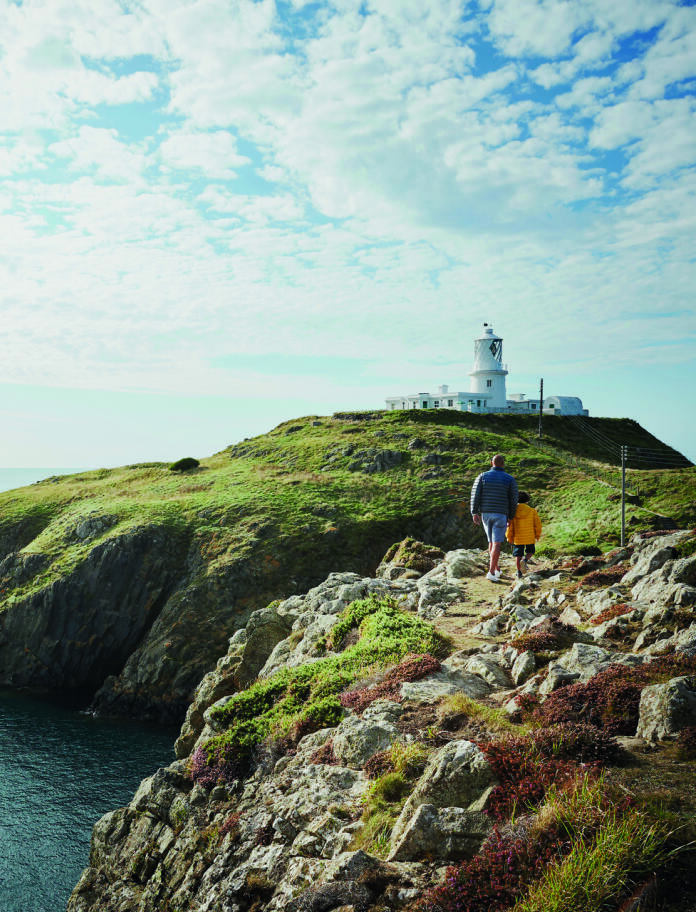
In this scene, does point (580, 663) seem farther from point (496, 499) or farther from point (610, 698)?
point (496, 499)

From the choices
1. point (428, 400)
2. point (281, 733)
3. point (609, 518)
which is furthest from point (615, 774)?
point (428, 400)

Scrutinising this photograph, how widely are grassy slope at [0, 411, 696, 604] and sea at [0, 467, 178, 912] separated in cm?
1765

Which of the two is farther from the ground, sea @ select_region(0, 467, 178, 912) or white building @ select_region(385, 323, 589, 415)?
white building @ select_region(385, 323, 589, 415)

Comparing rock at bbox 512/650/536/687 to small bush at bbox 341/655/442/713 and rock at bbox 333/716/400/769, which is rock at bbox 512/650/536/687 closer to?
small bush at bbox 341/655/442/713

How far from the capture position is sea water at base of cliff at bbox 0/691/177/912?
94.5 ft

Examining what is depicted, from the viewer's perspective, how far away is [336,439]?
87.8 metres

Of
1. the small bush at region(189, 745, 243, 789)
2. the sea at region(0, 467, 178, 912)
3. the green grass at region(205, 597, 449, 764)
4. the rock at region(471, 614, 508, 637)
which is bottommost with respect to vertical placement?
the sea at region(0, 467, 178, 912)

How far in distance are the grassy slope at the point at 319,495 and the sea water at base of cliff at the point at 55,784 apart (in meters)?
17.8

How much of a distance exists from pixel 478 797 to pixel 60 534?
70705 millimetres

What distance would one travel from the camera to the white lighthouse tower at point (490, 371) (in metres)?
120

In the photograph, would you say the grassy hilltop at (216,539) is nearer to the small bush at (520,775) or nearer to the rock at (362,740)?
the rock at (362,740)

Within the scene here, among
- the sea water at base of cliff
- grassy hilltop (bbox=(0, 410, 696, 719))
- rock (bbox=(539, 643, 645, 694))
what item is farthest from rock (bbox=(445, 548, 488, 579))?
the sea water at base of cliff

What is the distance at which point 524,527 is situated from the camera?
936 inches

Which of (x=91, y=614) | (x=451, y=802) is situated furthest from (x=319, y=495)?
(x=451, y=802)
